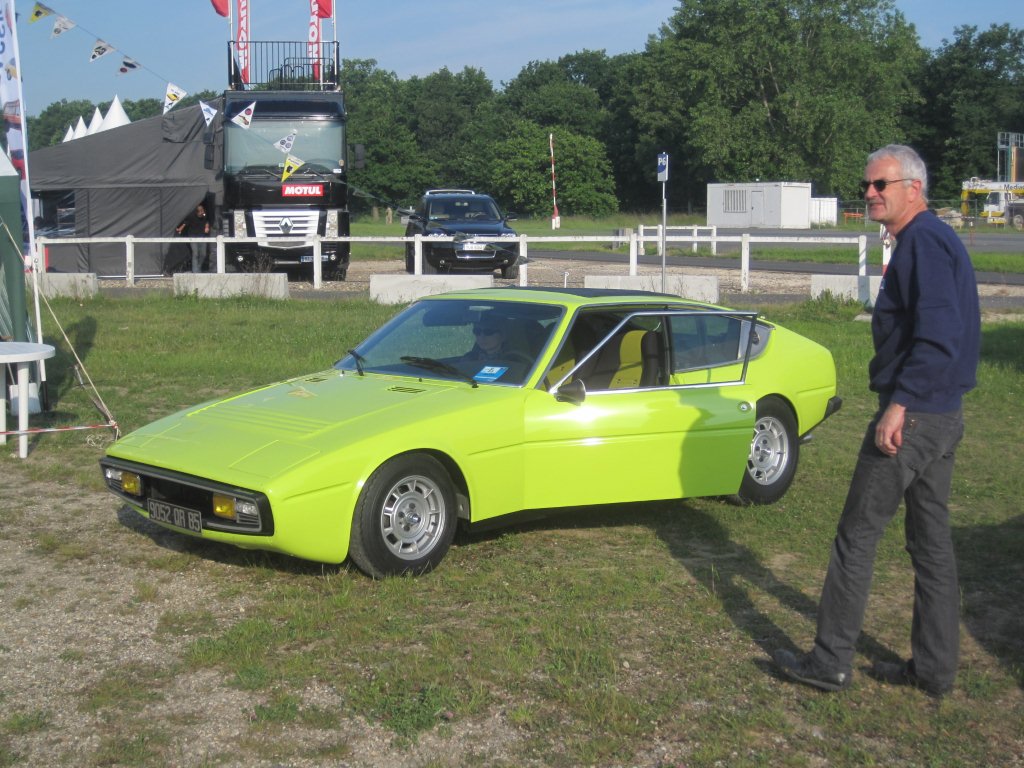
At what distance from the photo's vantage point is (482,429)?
19.6ft

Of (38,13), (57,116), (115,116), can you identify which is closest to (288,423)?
(38,13)

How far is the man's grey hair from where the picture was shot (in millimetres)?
4277

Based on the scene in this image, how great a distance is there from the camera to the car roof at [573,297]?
22.8ft

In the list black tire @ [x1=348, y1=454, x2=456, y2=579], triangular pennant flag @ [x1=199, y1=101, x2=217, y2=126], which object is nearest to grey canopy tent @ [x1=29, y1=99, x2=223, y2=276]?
triangular pennant flag @ [x1=199, y1=101, x2=217, y2=126]

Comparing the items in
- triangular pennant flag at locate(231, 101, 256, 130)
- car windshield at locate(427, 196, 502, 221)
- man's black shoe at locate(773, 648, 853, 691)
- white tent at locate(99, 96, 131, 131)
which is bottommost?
man's black shoe at locate(773, 648, 853, 691)

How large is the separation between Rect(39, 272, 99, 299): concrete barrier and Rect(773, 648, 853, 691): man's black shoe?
17.3m

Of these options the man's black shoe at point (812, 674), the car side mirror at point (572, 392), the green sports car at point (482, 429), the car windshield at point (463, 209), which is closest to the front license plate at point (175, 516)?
the green sports car at point (482, 429)

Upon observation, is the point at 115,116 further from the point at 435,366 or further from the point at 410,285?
the point at 435,366

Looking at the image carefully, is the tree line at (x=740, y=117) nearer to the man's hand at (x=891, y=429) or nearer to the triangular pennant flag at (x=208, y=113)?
the triangular pennant flag at (x=208, y=113)

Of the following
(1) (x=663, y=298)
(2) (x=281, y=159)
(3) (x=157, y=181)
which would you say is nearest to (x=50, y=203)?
(3) (x=157, y=181)

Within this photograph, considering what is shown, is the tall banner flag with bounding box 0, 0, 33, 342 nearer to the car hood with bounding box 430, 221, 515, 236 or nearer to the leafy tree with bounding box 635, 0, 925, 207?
the car hood with bounding box 430, 221, 515, 236

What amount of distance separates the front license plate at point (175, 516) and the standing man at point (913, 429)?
2.81 metres

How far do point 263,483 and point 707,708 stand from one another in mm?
2217

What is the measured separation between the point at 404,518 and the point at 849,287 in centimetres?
1375
